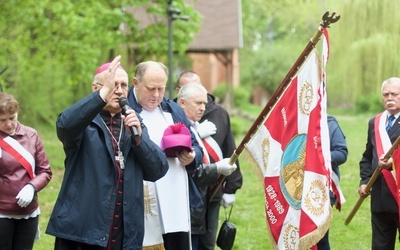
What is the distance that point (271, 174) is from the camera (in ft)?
20.0

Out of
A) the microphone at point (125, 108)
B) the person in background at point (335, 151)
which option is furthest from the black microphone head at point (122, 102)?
the person in background at point (335, 151)

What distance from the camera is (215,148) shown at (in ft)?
22.5

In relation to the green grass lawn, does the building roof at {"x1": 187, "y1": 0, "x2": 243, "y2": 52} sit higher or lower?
higher

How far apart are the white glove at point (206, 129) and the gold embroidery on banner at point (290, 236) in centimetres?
125

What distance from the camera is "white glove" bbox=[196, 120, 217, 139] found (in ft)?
21.9

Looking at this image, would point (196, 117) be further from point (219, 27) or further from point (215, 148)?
point (219, 27)

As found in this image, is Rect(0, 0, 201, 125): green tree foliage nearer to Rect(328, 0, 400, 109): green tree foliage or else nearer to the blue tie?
the blue tie

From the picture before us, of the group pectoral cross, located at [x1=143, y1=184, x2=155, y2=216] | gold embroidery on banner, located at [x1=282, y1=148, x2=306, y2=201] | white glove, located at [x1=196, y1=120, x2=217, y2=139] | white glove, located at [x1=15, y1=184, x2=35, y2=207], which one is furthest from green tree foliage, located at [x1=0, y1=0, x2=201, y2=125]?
pectoral cross, located at [x1=143, y1=184, x2=155, y2=216]

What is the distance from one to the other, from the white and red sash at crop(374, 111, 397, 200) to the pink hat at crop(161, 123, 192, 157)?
2414mm

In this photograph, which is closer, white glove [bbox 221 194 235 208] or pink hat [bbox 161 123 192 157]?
pink hat [bbox 161 123 192 157]

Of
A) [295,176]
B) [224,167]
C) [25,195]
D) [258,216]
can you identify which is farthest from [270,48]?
[25,195]

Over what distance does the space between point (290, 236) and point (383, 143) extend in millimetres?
1567

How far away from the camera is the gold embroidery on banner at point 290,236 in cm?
587

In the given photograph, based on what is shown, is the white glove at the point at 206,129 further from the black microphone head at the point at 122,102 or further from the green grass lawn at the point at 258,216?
the green grass lawn at the point at 258,216
